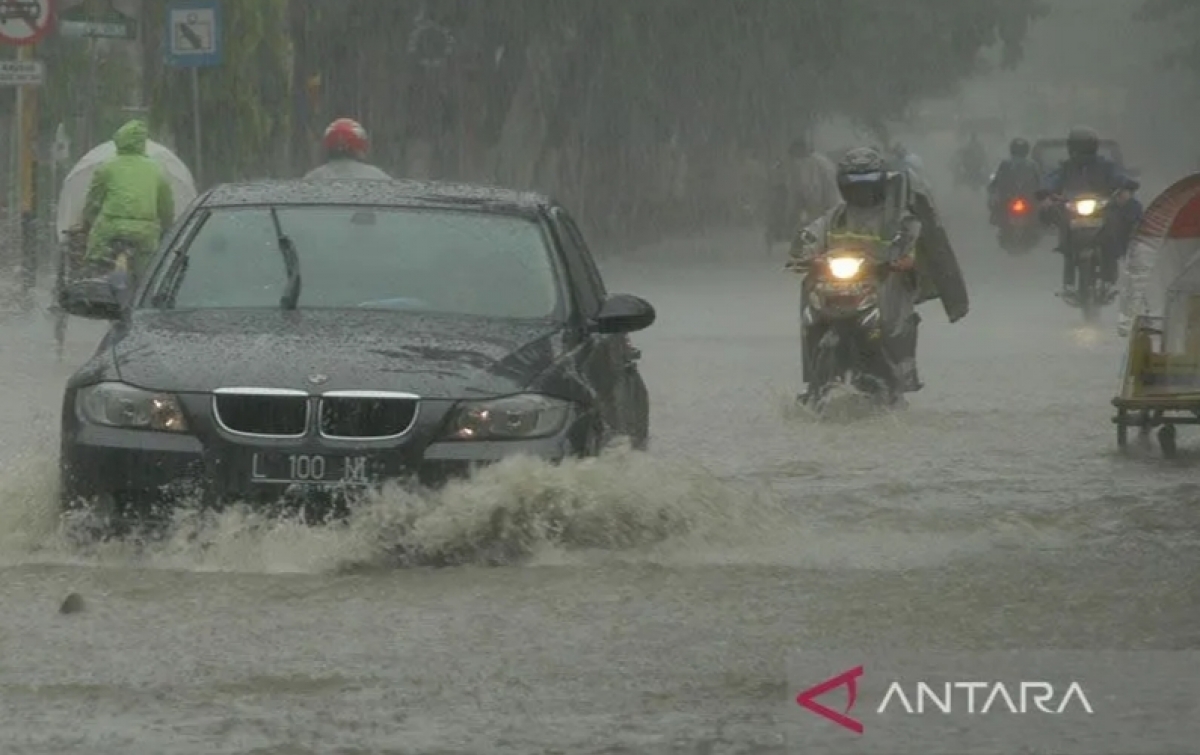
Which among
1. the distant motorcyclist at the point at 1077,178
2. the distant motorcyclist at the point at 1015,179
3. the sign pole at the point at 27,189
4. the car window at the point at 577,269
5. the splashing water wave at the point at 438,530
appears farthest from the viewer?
the distant motorcyclist at the point at 1015,179

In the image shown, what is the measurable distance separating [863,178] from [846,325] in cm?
84

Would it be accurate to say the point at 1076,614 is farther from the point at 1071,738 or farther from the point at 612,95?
the point at 612,95

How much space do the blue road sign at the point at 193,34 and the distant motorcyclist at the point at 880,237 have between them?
1159 cm

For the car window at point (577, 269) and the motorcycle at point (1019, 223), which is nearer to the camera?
the car window at point (577, 269)

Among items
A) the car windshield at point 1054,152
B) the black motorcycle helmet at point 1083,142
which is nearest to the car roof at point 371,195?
the black motorcycle helmet at point 1083,142

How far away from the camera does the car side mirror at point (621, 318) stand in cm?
1298

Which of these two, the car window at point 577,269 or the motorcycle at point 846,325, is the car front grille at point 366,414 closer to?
the car window at point 577,269

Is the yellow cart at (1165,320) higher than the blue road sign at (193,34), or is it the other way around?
the blue road sign at (193,34)

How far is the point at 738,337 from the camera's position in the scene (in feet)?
100

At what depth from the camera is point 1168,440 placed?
17.4 m

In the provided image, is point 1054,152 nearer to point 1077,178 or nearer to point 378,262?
point 1077,178

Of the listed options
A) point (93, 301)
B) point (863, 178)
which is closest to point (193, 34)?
point (863, 178)

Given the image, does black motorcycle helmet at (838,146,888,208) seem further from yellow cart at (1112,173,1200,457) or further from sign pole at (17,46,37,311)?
sign pole at (17,46,37,311)

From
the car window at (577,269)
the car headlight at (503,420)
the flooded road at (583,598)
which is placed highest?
the car window at (577,269)
